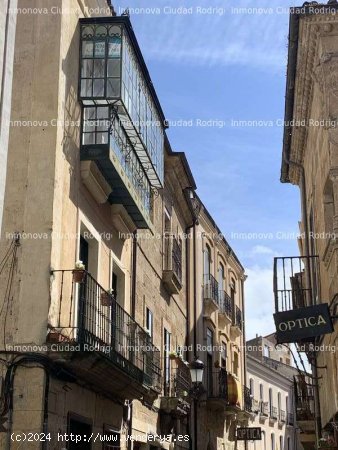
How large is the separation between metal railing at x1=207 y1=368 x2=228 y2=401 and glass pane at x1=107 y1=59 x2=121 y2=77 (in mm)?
13938

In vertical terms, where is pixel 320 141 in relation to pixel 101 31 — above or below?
below

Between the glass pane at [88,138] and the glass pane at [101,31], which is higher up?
the glass pane at [101,31]

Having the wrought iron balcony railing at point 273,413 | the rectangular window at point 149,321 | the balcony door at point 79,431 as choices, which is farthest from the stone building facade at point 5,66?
the wrought iron balcony railing at point 273,413

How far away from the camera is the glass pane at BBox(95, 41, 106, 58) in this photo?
12.4m

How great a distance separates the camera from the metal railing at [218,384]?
23.9 metres

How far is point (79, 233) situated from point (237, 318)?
61.8 feet

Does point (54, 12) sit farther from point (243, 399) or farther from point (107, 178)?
point (243, 399)

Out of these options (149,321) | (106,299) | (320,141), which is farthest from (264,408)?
(106,299)

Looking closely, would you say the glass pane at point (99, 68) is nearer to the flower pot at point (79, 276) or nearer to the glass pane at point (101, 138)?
the glass pane at point (101, 138)

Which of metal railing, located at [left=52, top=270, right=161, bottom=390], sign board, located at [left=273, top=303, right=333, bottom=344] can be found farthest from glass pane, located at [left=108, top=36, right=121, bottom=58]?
sign board, located at [left=273, top=303, right=333, bottom=344]

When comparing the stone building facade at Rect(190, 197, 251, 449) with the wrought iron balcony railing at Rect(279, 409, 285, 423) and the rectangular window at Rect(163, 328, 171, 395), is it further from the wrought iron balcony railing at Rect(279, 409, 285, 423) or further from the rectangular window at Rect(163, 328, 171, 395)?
the wrought iron balcony railing at Rect(279, 409, 285, 423)

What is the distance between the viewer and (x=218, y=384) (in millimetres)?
24672

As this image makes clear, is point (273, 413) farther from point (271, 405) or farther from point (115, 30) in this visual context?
point (115, 30)

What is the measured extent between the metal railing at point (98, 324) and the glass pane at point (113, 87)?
2929 mm
